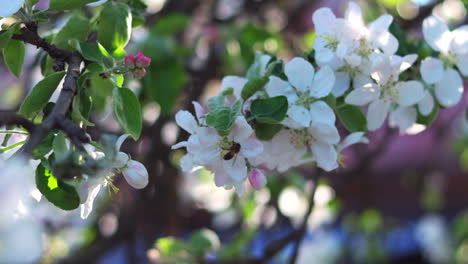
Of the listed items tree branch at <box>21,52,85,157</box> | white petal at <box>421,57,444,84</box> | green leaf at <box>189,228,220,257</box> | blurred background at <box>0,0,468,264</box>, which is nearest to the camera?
tree branch at <box>21,52,85,157</box>

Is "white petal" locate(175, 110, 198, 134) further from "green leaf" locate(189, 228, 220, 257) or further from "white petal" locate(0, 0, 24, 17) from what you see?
"green leaf" locate(189, 228, 220, 257)

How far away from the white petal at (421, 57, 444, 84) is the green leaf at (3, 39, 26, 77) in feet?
1.69

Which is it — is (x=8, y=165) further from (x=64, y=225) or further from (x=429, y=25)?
(x=64, y=225)

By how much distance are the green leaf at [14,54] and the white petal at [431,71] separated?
52cm

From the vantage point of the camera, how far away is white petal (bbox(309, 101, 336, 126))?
0.67m

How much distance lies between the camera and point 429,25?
0.79 meters

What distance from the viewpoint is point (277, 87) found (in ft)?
2.31

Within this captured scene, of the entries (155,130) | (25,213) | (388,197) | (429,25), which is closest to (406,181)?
(388,197)

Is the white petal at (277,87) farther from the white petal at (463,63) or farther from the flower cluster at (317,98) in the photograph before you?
the white petal at (463,63)

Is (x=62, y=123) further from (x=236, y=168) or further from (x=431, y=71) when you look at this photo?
(x=431, y=71)

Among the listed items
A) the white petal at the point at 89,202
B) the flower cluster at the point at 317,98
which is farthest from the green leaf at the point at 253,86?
the white petal at the point at 89,202

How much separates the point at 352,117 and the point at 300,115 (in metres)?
0.12

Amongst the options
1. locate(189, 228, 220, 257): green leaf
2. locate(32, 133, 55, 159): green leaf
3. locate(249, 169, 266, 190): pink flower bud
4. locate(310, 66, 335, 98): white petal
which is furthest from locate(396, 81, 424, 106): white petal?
locate(189, 228, 220, 257): green leaf

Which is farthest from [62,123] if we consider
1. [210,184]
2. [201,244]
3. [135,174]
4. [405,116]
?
[210,184]
